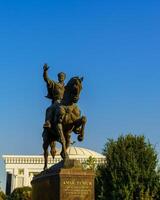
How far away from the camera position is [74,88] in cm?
1723

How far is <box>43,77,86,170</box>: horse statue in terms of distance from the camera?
56.3ft

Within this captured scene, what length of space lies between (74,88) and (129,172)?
92.1ft

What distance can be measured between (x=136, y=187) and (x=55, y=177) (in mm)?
28502

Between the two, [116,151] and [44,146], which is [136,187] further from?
[44,146]

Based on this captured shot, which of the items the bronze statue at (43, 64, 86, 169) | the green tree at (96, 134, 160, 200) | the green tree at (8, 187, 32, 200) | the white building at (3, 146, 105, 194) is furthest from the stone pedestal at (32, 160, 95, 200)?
the white building at (3, 146, 105, 194)

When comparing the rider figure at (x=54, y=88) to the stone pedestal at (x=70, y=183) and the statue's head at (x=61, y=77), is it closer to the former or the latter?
the statue's head at (x=61, y=77)

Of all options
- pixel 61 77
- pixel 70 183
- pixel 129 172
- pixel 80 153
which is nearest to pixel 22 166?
pixel 80 153

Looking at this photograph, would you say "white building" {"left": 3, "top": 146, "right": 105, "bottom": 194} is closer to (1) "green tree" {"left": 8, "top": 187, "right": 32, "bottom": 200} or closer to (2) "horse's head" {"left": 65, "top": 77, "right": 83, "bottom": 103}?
(1) "green tree" {"left": 8, "top": 187, "right": 32, "bottom": 200}

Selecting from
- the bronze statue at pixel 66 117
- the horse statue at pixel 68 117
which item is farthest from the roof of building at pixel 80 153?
the horse statue at pixel 68 117

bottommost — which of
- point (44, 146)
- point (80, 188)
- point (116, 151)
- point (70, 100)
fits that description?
point (80, 188)

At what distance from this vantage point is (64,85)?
18.5m

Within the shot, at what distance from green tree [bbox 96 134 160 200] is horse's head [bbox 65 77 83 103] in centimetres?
2658

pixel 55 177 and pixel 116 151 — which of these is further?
pixel 116 151

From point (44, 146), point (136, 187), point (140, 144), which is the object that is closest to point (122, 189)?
point (136, 187)
